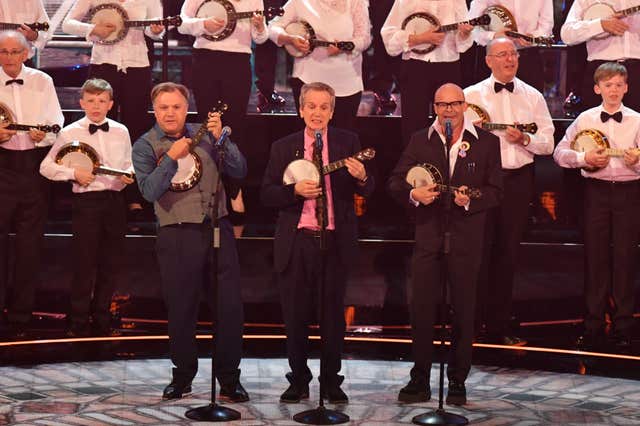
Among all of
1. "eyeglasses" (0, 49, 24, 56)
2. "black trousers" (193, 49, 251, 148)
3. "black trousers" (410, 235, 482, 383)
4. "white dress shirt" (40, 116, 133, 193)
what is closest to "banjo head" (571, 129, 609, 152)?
"black trousers" (410, 235, 482, 383)

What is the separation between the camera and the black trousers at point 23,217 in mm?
8047

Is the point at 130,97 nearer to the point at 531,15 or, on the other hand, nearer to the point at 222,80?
the point at 222,80

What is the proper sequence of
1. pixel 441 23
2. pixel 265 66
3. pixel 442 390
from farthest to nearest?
pixel 265 66 → pixel 441 23 → pixel 442 390

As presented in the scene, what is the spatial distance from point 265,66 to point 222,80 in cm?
84

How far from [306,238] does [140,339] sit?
1783 mm

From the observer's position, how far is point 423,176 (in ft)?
21.4

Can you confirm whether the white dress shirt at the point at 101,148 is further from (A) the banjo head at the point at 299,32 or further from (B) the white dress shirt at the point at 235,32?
(A) the banjo head at the point at 299,32

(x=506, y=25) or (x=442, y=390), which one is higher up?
(x=506, y=25)

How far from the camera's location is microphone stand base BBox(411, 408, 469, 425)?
6051mm

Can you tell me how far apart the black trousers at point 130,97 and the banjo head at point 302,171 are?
2.43 metres

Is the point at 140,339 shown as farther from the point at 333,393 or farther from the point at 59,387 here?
the point at 333,393

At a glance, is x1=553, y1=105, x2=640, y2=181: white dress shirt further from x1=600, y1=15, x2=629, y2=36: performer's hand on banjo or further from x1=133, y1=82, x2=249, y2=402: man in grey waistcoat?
x1=133, y1=82, x2=249, y2=402: man in grey waistcoat

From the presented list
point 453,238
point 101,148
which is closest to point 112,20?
point 101,148

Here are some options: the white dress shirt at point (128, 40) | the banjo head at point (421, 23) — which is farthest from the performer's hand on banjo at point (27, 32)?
the banjo head at point (421, 23)
